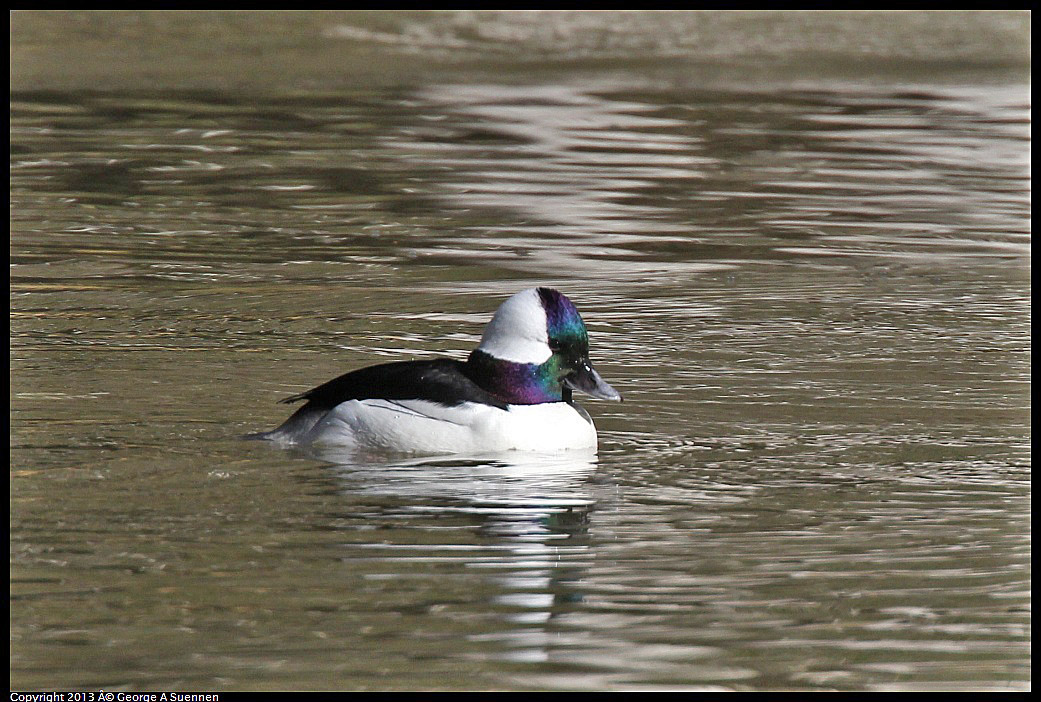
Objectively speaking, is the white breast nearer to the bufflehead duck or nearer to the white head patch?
the bufflehead duck

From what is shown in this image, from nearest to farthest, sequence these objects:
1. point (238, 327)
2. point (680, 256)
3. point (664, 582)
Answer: point (664, 582), point (238, 327), point (680, 256)

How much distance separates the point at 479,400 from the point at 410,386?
0.96 ft

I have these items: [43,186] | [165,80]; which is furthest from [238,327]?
[165,80]

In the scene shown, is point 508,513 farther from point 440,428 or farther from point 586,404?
point 586,404

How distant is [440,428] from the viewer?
809cm

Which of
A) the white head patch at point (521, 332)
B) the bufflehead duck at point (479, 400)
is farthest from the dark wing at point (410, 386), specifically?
the white head patch at point (521, 332)

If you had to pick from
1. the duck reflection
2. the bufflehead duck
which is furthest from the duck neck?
the duck reflection

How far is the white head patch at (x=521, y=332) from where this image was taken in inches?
321

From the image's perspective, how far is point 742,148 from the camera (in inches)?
709

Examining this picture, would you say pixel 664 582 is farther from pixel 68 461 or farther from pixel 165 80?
pixel 165 80

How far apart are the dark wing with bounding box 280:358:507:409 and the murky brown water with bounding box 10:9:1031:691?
28 centimetres

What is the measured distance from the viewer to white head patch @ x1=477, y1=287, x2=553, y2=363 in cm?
816

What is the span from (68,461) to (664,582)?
2.69 m

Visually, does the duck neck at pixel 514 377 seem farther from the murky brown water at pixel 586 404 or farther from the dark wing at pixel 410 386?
the murky brown water at pixel 586 404
